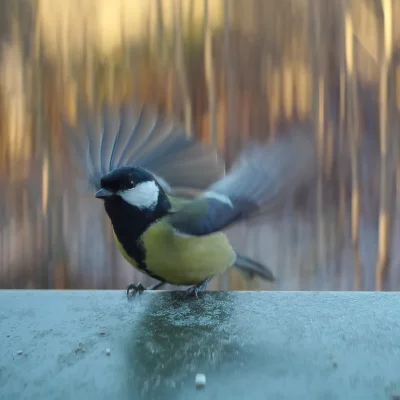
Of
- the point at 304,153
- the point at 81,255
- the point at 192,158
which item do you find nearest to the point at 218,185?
the point at 192,158

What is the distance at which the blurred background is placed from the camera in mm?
1699

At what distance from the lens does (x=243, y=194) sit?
4.19 ft

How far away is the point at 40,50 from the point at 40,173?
415 mm

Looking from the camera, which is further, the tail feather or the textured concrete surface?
the tail feather

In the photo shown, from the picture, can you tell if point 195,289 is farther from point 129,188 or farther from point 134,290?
point 129,188

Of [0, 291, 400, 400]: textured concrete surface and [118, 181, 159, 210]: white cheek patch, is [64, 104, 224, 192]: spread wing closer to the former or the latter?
[118, 181, 159, 210]: white cheek patch

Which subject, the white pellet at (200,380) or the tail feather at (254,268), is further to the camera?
the tail feather at (254,268)

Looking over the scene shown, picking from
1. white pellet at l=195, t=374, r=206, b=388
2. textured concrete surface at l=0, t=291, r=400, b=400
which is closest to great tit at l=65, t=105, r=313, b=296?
textured concrete surface at l=0, t=291, r=400, b=400

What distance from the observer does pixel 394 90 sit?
5.52 feet

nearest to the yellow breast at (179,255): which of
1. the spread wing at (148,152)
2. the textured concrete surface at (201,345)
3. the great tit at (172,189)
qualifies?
the great tit at (172,189)

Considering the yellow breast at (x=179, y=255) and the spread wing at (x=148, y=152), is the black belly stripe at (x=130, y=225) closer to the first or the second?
the yellow breast at (x=179, y=255)

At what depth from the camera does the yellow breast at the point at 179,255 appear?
3.85ft

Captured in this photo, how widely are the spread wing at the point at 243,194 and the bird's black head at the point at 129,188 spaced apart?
0.26 ft

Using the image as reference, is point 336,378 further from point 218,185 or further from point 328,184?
point 328,184
